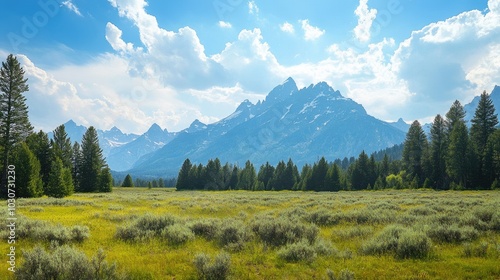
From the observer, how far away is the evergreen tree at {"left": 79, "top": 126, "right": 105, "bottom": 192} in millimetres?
75312

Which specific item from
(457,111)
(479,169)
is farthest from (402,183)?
(457,111)

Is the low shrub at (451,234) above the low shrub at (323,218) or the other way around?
above

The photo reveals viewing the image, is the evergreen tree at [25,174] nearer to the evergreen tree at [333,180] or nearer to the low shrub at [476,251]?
the low shrub at [476,251]

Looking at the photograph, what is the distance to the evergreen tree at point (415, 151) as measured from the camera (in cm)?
7901

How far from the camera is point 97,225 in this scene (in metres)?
17.1

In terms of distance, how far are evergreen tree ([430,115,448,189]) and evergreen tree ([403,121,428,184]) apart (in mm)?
2938

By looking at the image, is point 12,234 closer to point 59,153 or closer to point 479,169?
point 59,153

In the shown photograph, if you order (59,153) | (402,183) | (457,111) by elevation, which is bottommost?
(402,183)

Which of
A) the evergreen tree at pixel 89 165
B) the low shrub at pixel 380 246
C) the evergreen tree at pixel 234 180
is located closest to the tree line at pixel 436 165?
the evergreen tree at pixel 234 180

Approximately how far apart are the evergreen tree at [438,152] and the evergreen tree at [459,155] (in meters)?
6.79

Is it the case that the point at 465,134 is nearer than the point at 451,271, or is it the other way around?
the point at 451,271

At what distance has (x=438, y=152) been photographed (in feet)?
244

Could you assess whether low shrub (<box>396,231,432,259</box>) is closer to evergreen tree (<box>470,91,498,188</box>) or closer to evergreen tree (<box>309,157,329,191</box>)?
evergreen tree (<box>470,91,498,188</box>)

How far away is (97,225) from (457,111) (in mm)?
85724
